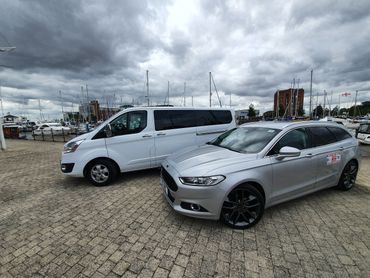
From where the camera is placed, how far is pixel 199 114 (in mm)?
5836

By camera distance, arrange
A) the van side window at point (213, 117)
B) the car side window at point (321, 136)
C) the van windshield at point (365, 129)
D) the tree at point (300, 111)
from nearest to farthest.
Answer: the car side window at point (321, 136), the van side window at point (213, 117), the van windshield at point (365, 129), the tree at point (300, 111)

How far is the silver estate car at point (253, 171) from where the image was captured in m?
2.70

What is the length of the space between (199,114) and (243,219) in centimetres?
357

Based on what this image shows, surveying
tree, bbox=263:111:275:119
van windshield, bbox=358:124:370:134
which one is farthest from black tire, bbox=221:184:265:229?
tree, bbox=263:111:275:119

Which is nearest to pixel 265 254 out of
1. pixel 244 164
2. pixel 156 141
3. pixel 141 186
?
pixel 244 164

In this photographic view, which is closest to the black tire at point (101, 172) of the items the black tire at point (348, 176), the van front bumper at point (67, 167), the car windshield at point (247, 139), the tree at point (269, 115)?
the van front bumper at point (67, 167)

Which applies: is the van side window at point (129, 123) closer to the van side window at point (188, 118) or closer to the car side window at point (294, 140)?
the van side window at point (188, 118)

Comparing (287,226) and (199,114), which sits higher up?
(199,114)

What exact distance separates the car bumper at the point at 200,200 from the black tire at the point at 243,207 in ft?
0.57

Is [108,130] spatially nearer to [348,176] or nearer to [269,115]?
[348,176]

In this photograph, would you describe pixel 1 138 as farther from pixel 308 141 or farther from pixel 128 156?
pixel 308 141

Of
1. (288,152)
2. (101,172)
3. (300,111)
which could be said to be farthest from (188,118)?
(300,111)

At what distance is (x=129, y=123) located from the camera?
5.01m

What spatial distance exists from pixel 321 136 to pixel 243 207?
2311mm
